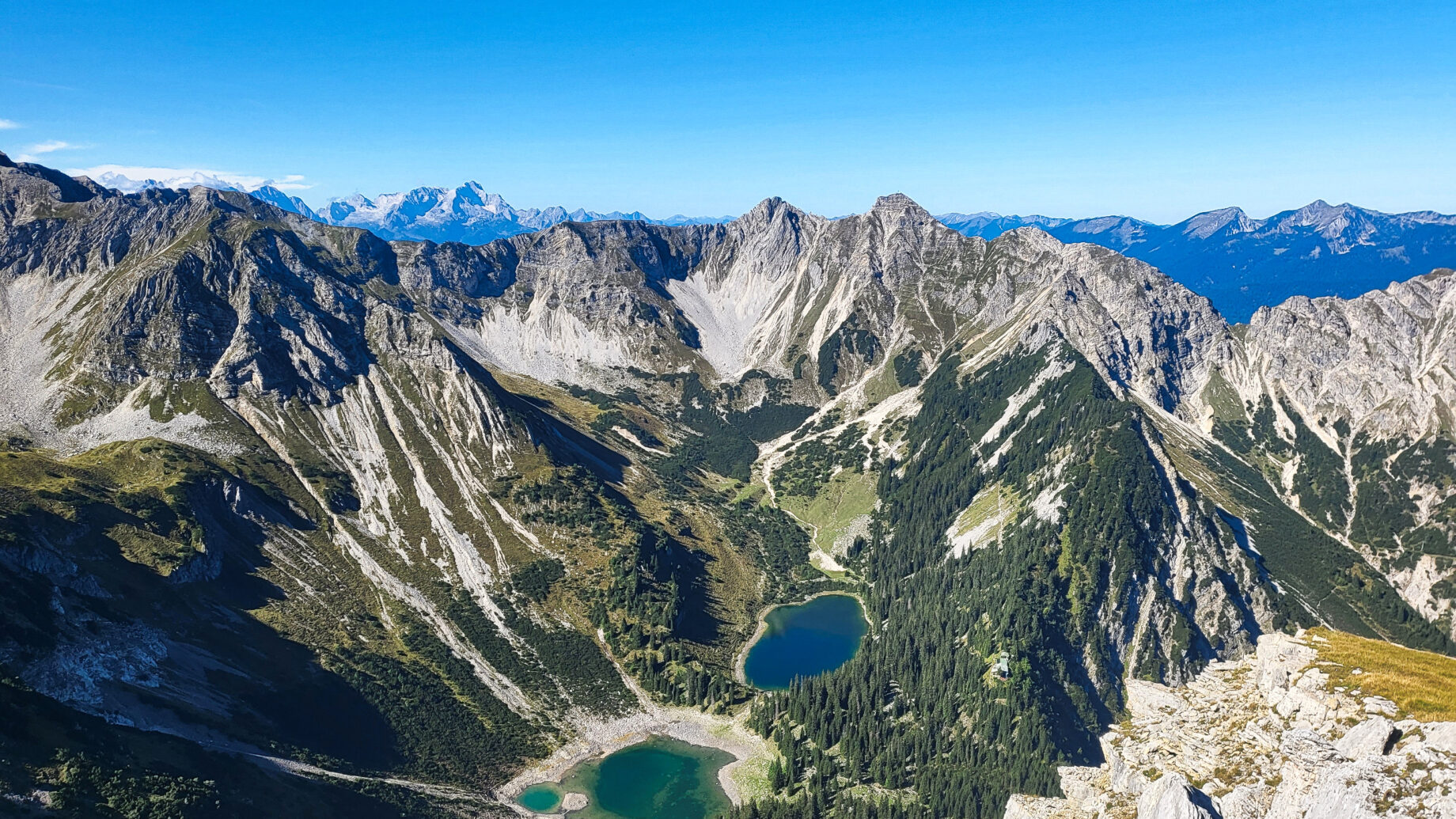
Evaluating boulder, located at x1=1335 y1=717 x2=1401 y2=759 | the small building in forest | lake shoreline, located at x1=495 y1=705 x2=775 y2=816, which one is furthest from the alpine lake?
boulder, located at x1=1335 y1=717 x2=1401 y2=759

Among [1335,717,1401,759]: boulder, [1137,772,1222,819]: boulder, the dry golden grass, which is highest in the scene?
the dry golden grass

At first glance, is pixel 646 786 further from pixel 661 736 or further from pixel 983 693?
pixel 983 693

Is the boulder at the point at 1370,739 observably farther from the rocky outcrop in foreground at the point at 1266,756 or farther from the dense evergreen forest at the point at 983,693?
the dense evergreen forest at the point at 983,693

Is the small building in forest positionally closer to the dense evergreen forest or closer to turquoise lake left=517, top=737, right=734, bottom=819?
the dense evergreen forest

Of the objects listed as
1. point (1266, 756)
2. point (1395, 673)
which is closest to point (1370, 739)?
point (1266, 756)

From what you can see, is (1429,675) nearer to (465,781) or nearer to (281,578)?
(465,781)

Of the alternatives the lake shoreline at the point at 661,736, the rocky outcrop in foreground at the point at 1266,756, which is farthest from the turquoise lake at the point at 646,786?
the rocky outcrop in foreground at the point at 1266,756
